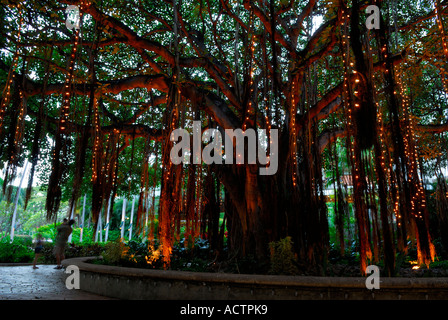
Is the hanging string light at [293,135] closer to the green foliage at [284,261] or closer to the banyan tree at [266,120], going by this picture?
the banyan tree at [266,120]

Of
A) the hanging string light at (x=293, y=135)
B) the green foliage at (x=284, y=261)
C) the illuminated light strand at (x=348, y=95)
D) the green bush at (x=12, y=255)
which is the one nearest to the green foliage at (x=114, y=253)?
the green foliage at (x=284, y=261)

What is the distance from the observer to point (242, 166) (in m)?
4.20

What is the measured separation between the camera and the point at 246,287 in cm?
265

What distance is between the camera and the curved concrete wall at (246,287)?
7.72 feet

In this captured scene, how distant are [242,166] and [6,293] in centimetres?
300

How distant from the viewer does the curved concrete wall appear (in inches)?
92.6

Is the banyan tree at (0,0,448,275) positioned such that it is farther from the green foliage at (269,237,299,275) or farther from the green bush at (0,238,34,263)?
the green bush at (0,238,34,263)

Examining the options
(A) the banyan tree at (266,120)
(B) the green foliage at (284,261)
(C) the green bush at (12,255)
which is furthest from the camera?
(C) the green bush at (12,255)

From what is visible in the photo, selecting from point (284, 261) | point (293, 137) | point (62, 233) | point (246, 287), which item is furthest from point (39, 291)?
point (293, 137)

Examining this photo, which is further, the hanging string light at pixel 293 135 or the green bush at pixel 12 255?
the green bush at pixel 12 255

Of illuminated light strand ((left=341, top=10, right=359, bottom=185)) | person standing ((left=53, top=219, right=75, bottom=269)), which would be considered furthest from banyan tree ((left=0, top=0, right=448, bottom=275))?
person standing ((left=53, top=219, right=75, bottom=269))
